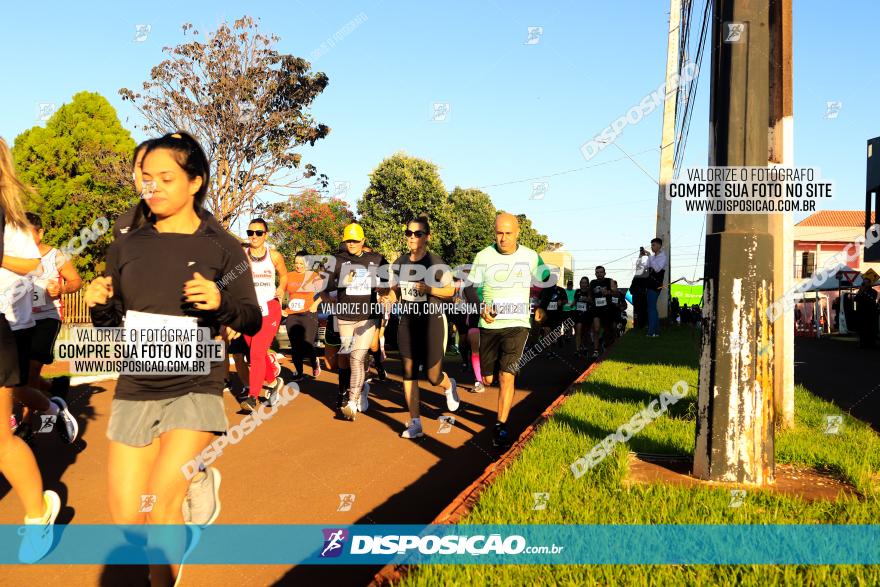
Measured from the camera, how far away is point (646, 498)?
4406 mm

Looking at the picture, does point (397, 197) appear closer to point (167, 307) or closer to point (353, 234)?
point (353, 234)

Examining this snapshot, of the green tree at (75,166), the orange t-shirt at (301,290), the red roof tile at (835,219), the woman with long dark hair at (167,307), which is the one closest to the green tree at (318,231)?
the green tree at (75,166)

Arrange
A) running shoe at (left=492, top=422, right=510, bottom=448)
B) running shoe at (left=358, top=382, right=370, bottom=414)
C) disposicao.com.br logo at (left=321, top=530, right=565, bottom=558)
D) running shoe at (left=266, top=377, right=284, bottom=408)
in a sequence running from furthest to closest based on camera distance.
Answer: running shoe at (left=358, top=382, right=370, bottom=414) → running shoe at (left=266, top=377, right=284, bottom=408) → running shoe at (left=492, top=422, right=510, bottom=448) → disposicao.com.br logo at (left=321, top=530, right=565, bottom=558)

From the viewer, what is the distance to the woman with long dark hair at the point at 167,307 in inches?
124

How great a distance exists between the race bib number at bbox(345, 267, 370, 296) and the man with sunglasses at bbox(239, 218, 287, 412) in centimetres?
86

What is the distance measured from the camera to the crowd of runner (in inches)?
126

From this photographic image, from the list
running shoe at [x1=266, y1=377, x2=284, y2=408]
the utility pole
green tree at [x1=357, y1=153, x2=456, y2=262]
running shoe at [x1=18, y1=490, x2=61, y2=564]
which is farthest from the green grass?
green tree at [x1=357, y1=153, x2=456, y2=262]

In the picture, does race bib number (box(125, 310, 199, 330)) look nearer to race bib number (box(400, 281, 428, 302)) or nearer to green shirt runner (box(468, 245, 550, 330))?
race bib number (box(400, 281, 428, 302))

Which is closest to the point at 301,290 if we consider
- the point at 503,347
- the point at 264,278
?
the point at 264,278

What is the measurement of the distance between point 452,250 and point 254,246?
61918mm

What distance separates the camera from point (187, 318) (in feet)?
10.8

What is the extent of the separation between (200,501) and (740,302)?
3206mm

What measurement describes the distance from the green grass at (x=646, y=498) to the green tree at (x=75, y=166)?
28174 mm

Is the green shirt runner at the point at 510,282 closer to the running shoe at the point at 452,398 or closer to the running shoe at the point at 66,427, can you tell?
the running shoe at the point at 452,398
